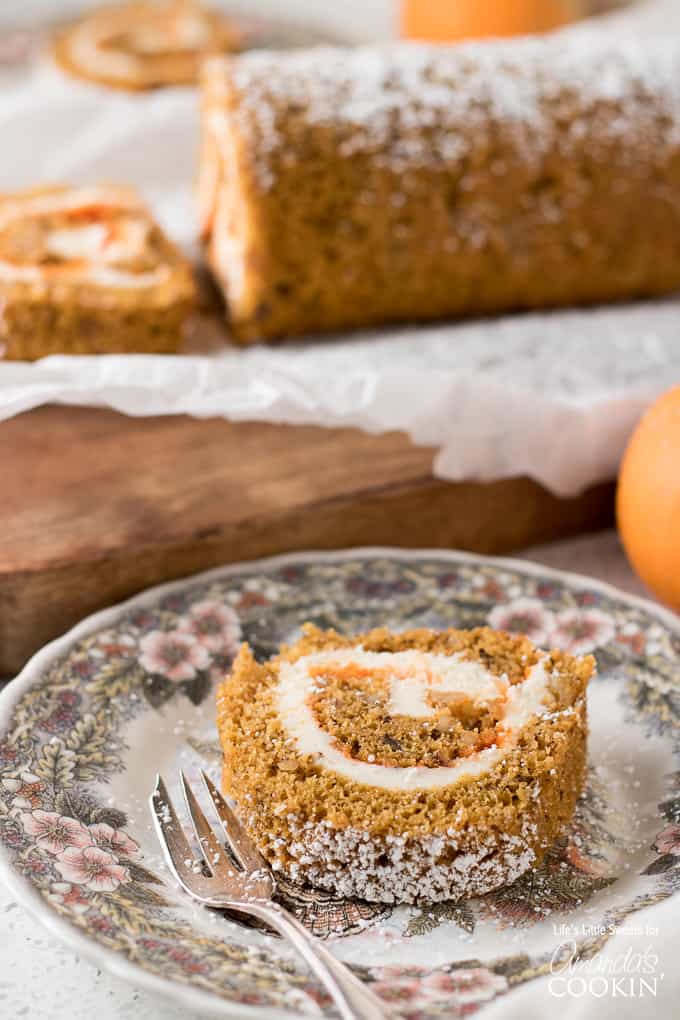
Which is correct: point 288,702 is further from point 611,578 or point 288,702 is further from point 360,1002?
point 611,578

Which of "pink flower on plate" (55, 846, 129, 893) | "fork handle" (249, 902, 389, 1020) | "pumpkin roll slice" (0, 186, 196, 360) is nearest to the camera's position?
"fork handle" (249, 902, 389, 1020)

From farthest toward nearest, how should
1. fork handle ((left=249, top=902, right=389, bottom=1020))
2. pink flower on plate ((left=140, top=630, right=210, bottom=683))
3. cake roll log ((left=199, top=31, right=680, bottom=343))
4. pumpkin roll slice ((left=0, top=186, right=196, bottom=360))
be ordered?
cake roll log ((left=199, top=31, right=680, bottom=343)), pumpkin roll slice ((left=0, top=186, right=196, bottom=360)), pink flower on plate ((left=140, top=630, right=210, bottom=683)), fork handle ((left=249, top=902, right=389, bottom=1020))

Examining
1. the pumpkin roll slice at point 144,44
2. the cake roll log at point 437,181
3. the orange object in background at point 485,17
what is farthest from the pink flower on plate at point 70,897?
the orange object in background at point 485,17

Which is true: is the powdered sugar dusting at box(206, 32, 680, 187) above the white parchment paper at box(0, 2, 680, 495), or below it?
above

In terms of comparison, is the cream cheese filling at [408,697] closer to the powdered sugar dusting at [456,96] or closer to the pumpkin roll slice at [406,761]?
the pumpkin roll slice at [406,761]

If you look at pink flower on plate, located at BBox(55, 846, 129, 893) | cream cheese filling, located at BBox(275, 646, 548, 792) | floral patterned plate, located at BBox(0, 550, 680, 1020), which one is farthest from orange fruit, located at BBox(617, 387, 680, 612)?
pink flower on plate, located at BBox(55, 846, 129, 893)

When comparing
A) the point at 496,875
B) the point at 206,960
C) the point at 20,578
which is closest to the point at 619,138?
the point at 20,578

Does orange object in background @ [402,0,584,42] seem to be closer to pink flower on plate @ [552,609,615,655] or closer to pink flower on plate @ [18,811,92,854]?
pink flower on plate @ [552,609,615,655]
